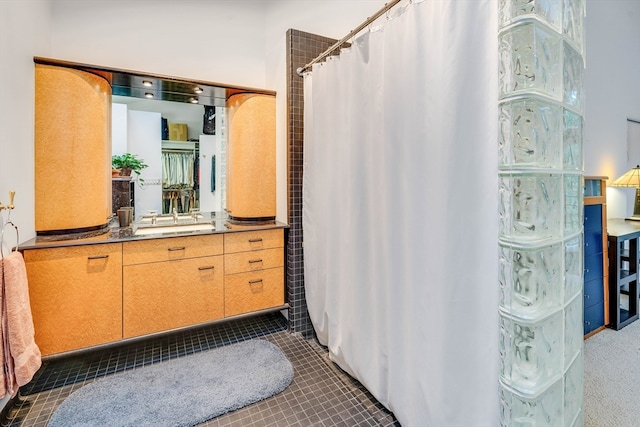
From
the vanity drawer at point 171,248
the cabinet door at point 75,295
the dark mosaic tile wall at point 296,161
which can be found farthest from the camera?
the dark mosaic tile wall at point 296,161

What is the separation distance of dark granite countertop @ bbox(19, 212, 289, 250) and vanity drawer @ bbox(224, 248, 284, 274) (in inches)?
8.2

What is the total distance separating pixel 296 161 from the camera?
247 centimetres

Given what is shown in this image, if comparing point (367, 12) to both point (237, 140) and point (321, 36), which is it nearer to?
point (321, 36)

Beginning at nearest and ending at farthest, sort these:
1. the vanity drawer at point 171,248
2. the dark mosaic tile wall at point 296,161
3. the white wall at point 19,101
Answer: the white wall at point 19,101
the vanity drawer at point 171,248
the dark mosaic tile wall at point 296,161

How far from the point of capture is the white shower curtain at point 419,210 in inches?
43.6

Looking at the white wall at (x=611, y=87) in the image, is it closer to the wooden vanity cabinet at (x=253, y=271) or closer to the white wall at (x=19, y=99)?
the wooden vanity cabinet at (x=253, y=271)

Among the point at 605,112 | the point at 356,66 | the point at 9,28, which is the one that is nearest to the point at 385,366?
the point at 356,66

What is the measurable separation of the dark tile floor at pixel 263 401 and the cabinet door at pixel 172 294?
0.86 feet

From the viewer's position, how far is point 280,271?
263cm

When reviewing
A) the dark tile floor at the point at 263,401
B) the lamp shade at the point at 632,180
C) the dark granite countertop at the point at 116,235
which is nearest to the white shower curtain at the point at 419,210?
the dark tile floor at the point at 263,401

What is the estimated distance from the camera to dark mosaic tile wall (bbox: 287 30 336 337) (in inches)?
95.1

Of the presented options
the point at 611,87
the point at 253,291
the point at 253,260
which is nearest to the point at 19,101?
the point at 253,260

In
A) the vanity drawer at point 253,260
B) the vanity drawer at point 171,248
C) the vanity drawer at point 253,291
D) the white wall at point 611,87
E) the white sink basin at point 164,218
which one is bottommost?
the vanity drawer at point 253,291

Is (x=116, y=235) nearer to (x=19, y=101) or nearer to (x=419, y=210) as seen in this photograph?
(x=19, y=101)
